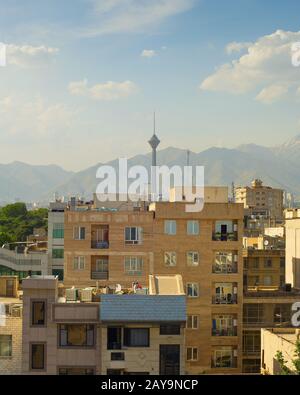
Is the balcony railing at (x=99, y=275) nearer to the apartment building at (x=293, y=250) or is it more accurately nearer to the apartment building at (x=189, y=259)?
the apartment building at (x=189, y=259)

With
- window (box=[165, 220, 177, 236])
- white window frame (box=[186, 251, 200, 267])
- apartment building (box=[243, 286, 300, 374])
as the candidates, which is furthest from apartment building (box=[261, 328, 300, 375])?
window (box=[165, 220, 177, 236])

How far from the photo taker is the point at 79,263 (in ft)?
71.7

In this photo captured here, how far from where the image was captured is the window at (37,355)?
14688mm

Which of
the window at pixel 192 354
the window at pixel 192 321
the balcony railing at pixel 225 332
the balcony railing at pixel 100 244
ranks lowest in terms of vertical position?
the window at pixel 192 354

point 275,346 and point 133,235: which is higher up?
point 133,235

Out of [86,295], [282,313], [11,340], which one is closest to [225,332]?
[282,313]

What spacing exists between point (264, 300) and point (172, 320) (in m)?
8.39

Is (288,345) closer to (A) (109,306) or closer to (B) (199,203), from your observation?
(A) (109,306)

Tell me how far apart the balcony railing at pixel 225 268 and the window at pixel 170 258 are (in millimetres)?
1250

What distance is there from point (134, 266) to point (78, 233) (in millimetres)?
2033

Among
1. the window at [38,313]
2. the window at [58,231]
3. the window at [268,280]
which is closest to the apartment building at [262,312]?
the window at [38,313]

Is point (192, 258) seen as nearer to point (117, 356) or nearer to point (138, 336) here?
point (138, 336)

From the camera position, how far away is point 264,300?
2242 centimetres

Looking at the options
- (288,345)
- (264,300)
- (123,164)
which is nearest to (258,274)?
(123,164)
